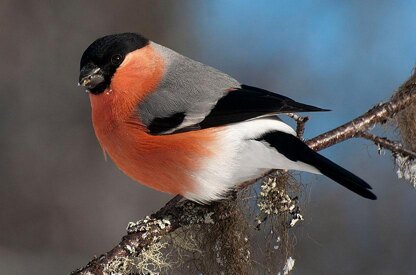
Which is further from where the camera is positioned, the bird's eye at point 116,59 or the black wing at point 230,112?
the bird's eye at point 116,59

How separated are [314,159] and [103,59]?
2.07 feet

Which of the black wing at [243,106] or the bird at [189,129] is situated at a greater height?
the black wing at [243,106]

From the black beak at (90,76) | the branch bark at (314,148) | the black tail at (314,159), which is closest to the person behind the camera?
the black tail at (314,159)

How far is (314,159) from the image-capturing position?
5.90ft

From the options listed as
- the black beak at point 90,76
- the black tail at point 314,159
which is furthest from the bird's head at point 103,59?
the black tail at point 314,159

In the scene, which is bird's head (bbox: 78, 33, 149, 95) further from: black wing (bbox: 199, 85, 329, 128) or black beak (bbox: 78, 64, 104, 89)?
black wing (bbox: 199, 85, 329, 128)

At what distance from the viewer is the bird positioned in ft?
6.37

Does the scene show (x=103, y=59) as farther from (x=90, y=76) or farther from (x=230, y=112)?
(x=230, y=112)

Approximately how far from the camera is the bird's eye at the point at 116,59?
206 centimetres

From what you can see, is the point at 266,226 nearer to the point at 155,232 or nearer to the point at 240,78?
the point at 155,232

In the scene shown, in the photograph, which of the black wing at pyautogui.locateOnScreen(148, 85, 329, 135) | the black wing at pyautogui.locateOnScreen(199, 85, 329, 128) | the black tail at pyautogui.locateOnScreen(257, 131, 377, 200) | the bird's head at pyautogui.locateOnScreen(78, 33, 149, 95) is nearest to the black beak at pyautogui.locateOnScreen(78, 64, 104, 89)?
the bird's head at pyautogui.locateOnScreen(78, 33, 149, 95)

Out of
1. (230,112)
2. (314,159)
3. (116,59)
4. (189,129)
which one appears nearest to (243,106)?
(230,112)

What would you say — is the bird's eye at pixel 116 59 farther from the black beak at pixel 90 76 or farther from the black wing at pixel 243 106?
the black wing at pixel 243 106

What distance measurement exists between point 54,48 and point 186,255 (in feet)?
7.43
